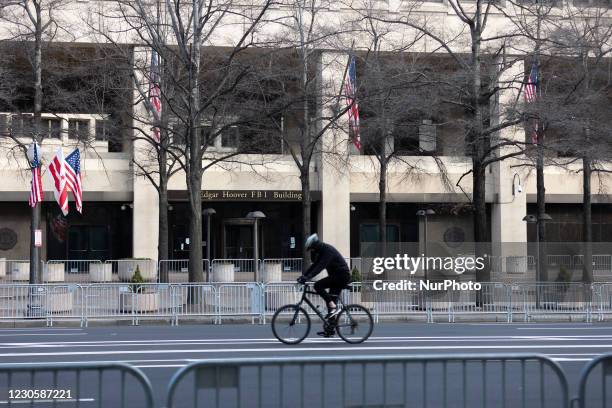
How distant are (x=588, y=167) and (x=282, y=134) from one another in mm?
10756

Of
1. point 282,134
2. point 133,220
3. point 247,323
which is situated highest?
point 282,134

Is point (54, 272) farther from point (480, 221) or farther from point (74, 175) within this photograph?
point (480, 221)

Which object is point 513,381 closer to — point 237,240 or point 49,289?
point 49,289

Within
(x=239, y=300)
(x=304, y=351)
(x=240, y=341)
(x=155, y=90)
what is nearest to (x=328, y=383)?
(x=304, y=351)

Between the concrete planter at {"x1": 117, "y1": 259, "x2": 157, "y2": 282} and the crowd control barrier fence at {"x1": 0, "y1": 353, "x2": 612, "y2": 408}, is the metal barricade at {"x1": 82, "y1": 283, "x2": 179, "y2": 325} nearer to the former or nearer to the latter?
the crowd control barrier fence at {"x1": 0, "y1": 353, "x2": 612, "y2": 408}

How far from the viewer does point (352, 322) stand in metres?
14.3

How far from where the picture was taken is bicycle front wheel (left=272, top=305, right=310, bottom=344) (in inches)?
561

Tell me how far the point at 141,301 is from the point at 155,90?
815 cm

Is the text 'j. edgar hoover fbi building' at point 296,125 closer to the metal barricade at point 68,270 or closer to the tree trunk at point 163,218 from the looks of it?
the tree trunk at point 163,218

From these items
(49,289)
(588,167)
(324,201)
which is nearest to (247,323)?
(49,289)

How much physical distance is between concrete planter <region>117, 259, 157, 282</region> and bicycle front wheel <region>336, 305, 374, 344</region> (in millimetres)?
22592

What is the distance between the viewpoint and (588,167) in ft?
95.6

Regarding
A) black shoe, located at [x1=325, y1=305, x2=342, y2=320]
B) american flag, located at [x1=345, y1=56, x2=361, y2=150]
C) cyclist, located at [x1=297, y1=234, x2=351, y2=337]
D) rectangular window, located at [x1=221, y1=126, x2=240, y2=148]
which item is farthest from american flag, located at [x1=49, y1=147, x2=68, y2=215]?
black shoe, located at [x1=325, y1=305, x2=342, y2=320]

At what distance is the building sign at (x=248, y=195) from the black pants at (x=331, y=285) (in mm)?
27157
